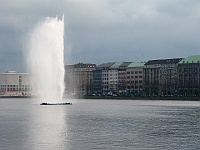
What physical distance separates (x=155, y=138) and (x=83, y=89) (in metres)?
155

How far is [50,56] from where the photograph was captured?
70375 millimetres

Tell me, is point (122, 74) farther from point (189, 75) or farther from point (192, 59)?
point (189, 75)

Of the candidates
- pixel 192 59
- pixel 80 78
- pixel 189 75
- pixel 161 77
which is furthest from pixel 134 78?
pixel 80 78

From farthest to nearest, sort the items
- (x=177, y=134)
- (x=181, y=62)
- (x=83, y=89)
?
(x=83, y=89)
(x=181, y=62)
(x=177, y=134)

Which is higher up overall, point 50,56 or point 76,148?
point 50,56

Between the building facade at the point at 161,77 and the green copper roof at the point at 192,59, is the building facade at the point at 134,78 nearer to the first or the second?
the building facade at the point at 161,77

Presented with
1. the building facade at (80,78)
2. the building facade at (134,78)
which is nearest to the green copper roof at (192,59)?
the building facade at (134,78)

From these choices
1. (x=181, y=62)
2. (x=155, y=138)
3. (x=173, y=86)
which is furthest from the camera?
(x=181, y=62)

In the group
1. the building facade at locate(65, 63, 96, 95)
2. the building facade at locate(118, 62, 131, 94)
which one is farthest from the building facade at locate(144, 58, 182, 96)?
the building facade at locate(65, 63, 96, 95)

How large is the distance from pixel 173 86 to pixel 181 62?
17.5m

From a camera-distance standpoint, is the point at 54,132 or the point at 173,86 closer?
the point at 54,132

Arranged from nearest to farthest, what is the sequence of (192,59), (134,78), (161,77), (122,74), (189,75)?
(189,75), (192,59), (161,77), (134,78), (122,74)

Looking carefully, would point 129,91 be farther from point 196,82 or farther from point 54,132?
point 54,132

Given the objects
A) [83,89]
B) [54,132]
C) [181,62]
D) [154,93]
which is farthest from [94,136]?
[83,89]
